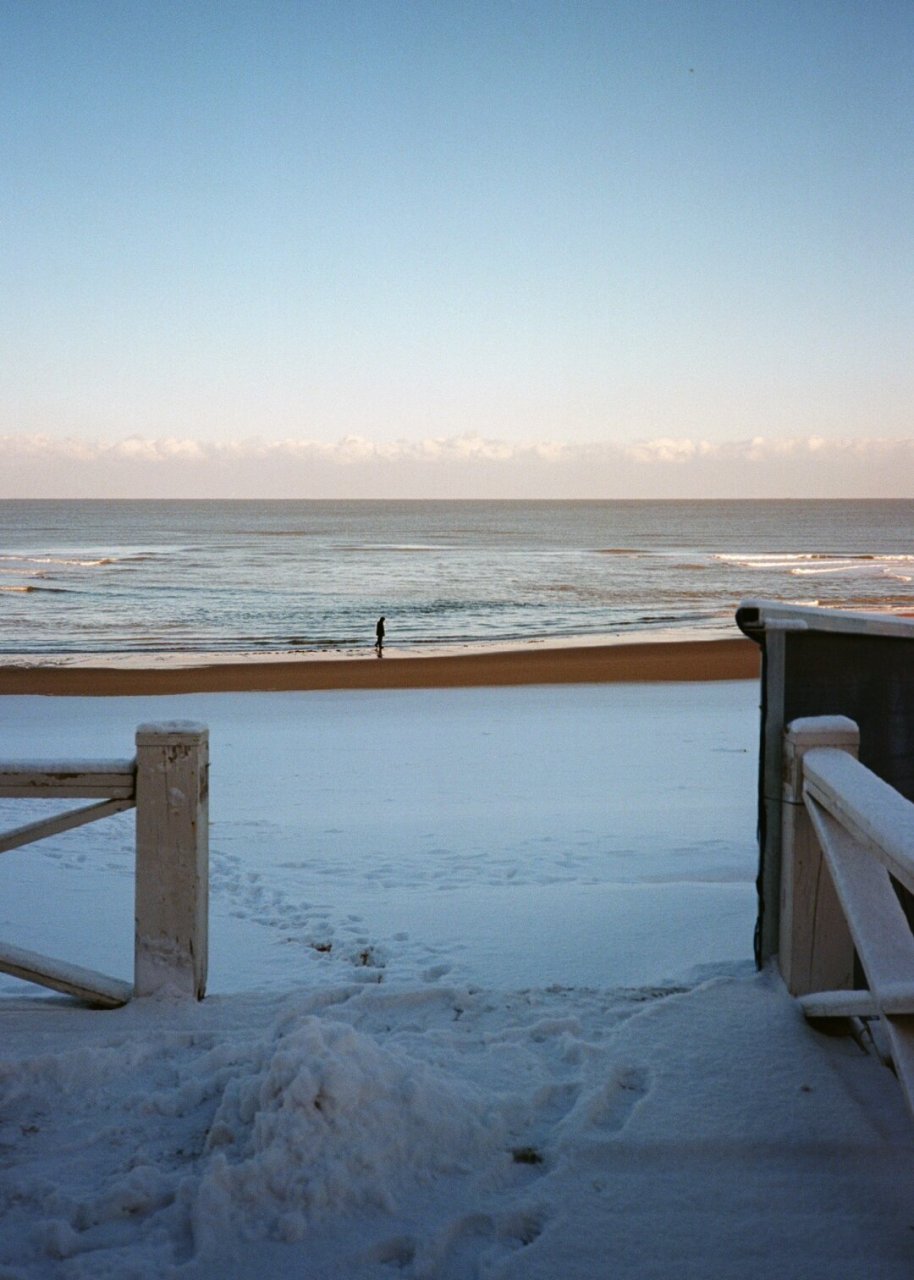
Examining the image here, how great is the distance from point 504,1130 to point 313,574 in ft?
183

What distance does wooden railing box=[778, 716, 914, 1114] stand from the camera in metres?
2.63

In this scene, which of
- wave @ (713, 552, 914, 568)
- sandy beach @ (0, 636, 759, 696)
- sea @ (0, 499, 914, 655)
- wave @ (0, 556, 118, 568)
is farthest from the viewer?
wave @ (713, 552, 914, 568)

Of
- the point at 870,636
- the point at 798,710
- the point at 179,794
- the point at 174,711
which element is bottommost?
the point at 174,711

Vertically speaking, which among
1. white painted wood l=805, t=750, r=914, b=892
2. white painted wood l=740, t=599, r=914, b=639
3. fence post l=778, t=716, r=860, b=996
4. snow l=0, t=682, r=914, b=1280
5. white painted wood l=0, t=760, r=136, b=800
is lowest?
snow l=0, t=682, r=914, b=1280

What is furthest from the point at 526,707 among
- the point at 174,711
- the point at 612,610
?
the point at 612,610

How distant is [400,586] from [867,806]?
155 feet

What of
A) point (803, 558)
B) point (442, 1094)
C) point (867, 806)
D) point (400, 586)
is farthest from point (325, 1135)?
point (803, 558)

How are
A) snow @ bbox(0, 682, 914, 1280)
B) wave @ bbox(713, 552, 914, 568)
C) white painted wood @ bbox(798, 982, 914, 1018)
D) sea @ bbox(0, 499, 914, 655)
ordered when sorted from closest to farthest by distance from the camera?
snow @ bbox(0, 682, 914, 1280), white painted wood @ bbox(798, 982, 914, 1018), sea @ bbox(0, 499, 914, 655), wave @ bbox(713, 552, 914, 568)

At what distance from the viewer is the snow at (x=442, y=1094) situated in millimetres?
2828

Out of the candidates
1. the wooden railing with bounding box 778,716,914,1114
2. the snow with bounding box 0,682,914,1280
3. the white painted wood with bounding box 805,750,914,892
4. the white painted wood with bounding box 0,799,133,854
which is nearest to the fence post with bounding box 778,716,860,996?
the wooden railing with bounding box 778,716,914,1114

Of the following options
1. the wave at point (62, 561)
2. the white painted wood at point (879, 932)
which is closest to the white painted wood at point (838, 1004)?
the white painted wood at point (879, 932)

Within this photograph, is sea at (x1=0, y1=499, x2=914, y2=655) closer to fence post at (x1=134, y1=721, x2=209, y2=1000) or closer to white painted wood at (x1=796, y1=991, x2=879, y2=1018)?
white painted wood at (x1=796, y1=991, x2=879, y2=1018)

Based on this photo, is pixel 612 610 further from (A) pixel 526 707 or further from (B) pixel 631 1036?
(B) pixel 631 1036

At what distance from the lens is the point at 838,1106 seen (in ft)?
11.4
